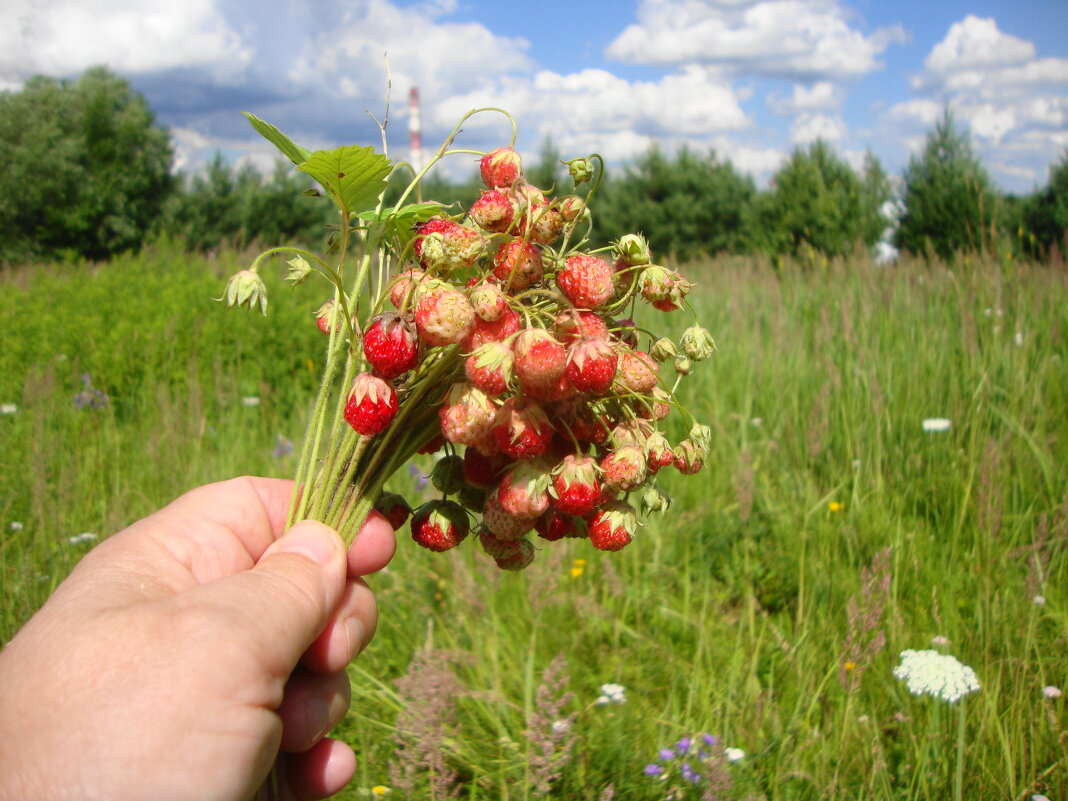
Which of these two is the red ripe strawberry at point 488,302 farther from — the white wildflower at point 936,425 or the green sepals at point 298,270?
the white wildflower at point 936,425

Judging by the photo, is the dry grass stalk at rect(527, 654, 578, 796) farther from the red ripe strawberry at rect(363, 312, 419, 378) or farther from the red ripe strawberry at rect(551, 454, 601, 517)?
the red ripe strawberry at rect(363, 312, 419, 378)

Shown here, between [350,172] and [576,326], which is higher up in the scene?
[350,172]

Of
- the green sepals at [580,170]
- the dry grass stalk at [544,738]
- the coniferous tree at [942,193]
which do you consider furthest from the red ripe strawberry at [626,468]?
the coniferous tree at [942,193]

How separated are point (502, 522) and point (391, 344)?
255 millimetres

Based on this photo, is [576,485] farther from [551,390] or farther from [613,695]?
[613,695]

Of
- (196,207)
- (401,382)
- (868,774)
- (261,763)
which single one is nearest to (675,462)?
(401,382)

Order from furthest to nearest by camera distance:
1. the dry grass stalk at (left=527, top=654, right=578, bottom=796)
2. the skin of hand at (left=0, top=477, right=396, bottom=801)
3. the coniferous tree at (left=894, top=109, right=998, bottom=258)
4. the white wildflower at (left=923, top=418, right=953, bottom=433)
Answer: the coniferous tree at (left=894, top=109, right=998, bottom=258) < the white wildflower at (left=923, top=418, right=953, bottom=433) < the dry grass stalk at (left=527, top=654, right=578, bottom=796) < the skin of hand at (left=0, top=477, right=396, bottom=801)

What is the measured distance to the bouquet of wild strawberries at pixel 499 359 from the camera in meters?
0.81

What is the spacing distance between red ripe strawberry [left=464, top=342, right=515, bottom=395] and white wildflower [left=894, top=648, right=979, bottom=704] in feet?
3.84

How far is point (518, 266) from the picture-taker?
32.6 inches

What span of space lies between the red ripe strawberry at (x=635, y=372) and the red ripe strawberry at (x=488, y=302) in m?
0.16

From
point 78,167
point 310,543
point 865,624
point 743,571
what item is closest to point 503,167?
point 310,543

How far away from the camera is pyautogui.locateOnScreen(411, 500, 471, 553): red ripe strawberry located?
993 millimetres

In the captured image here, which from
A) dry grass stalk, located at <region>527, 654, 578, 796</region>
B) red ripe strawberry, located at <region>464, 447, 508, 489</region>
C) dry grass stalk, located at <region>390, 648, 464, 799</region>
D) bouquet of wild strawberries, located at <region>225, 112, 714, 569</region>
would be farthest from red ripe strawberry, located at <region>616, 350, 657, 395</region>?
dry grass stalk, located at <region>390, 648, 464, 799</region>
